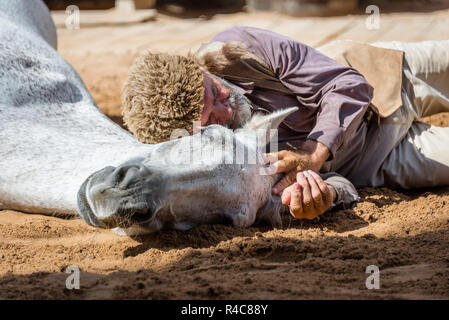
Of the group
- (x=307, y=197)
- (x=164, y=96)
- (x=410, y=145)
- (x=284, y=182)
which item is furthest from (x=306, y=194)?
(x=410, y=145)

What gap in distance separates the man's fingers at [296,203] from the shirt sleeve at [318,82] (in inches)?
16.4

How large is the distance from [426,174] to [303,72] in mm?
892

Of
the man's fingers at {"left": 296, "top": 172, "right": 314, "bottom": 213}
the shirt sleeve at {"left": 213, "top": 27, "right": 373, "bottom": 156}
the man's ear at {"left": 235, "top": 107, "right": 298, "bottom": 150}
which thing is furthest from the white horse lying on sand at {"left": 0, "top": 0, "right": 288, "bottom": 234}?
the shirt sleeve at {"left": 213, "top": 27, "right": 373, "bottom": 156}

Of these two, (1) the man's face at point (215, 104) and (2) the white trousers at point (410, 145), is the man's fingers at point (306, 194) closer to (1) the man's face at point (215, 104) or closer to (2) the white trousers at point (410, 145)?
(1) the man's face at point (215, 104)

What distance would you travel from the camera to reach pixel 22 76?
9.49 ft

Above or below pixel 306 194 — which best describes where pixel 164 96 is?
above

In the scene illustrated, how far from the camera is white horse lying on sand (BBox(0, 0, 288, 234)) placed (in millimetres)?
1842

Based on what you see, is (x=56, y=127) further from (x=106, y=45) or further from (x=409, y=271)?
(x=106, y=45)

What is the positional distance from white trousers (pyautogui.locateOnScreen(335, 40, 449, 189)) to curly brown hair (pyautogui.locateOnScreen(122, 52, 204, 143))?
1011 mm

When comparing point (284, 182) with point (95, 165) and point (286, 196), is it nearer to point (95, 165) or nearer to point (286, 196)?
point (286, 196)

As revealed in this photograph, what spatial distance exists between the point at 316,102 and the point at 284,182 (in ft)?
2.10

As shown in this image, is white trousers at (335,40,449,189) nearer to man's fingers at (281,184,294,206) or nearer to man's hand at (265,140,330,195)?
man's hand at (265,140,330,195)

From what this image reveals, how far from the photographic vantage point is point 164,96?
2344 millimetres
